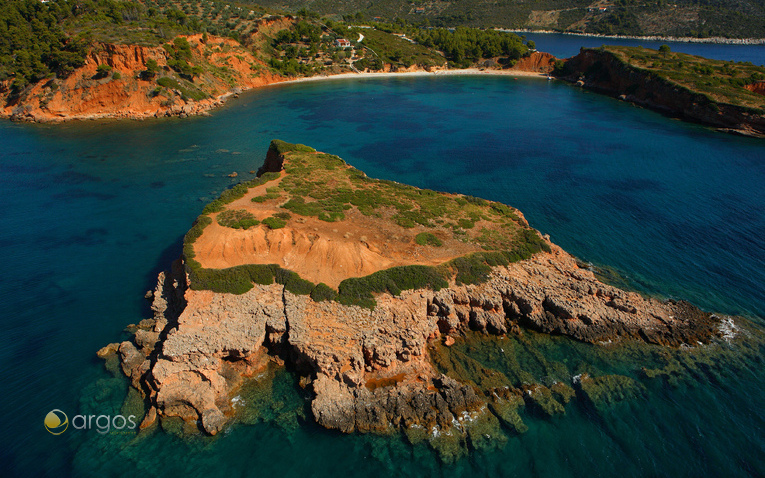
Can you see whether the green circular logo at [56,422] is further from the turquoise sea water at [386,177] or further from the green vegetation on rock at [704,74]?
the green vegetation on rock at [704,74]

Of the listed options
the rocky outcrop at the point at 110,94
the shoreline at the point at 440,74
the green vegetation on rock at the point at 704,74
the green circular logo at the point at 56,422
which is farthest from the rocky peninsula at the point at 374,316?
the shoreline at the point at 440,74

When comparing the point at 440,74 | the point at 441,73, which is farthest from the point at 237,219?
the point at 441,73

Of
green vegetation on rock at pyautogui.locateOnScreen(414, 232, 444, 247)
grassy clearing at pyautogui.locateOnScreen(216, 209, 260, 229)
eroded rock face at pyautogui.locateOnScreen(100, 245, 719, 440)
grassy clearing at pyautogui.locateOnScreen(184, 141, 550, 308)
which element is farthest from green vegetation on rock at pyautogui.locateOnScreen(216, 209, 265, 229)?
green vegetation on rock at pyautogui.locateOnScreen(414, 232, 444, 247)

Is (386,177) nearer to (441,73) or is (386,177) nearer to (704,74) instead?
(704,74)

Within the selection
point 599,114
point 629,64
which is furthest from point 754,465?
point 629,64

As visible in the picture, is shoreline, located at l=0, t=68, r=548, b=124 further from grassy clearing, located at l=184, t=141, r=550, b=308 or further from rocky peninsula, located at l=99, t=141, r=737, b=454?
rocky peninsula, located at l=99, t=141, r=737, b=454

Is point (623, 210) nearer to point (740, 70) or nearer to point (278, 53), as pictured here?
point (740, 70)
